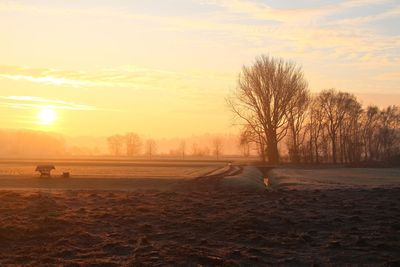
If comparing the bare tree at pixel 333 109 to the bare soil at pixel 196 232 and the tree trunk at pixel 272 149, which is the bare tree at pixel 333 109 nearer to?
the tree trunk at pixel 272 149

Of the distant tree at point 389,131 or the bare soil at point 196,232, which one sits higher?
the distant tree at point 389,131

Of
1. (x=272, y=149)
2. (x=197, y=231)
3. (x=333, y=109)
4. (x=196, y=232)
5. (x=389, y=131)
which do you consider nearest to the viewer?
(x=196, y=232)

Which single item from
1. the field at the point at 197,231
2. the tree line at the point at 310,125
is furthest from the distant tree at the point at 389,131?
the field at the point at 197,231

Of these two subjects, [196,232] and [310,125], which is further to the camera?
[310,125]

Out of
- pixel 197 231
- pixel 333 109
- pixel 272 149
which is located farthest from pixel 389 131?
pixel 197 231

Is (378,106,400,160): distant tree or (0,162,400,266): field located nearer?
(0,162,400,266): field

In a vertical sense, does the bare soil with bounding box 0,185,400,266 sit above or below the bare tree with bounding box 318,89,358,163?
below

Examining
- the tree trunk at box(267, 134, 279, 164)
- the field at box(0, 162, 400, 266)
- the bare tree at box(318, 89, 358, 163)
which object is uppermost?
the bare tree at box(318, 89, 358, 163)

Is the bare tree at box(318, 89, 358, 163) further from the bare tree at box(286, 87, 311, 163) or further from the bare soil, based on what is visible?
the bare soil

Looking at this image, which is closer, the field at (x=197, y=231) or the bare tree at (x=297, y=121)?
the field at (x=197, y=231)

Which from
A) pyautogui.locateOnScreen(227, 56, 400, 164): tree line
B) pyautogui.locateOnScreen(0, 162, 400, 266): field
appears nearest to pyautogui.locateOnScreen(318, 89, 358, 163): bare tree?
pyautogui.locateOnScreen(227, 56, 400, 164): tree line

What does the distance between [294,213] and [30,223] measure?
11749mm

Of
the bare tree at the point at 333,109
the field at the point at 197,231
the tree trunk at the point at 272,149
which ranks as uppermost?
the bare tree at the point at 333,109

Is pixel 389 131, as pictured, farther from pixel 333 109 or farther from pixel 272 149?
pixel 272 149
